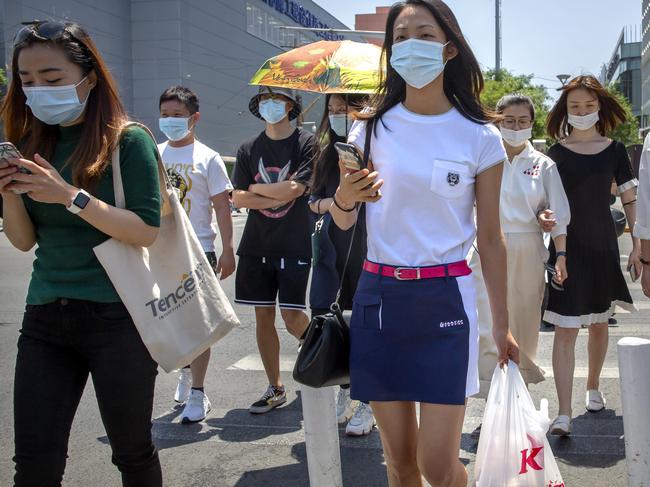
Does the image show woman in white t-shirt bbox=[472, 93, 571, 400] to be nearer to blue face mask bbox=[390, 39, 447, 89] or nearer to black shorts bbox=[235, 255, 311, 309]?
black shorts bbox=[235, 255, 311, 309]

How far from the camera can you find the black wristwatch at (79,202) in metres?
2.64

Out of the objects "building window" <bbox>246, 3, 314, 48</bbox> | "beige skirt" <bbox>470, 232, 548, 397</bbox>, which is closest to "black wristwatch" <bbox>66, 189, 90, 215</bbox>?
"beige skirt" <bbox>470, 232, 548, 397</bbox>

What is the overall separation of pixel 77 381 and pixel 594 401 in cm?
366

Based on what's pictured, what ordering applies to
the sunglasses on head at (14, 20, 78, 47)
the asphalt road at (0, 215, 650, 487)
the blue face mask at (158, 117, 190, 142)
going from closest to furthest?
the sunglasses on head at (14, 20, 78, 47)
the asphalt road at (0, 215, 650, 487)
the blue face mask at (158, 117, 190, 142)

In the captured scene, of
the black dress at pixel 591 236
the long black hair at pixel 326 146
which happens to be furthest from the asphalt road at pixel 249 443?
the long black hair at pixel 326 146

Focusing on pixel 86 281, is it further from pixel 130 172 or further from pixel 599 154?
pixel 599 154

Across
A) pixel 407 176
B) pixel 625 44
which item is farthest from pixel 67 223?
pixel 625 44

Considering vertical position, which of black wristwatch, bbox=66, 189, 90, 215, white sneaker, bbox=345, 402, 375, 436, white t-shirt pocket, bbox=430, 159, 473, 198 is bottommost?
white sneaker, bbox=345, 402, 375, 436

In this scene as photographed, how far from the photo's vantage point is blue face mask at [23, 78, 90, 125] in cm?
283

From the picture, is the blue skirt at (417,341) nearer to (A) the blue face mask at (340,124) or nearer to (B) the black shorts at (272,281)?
(A) the blue face mask at (340,124)

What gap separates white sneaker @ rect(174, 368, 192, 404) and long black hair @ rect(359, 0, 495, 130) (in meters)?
3.03

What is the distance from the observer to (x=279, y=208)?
17.7 feet

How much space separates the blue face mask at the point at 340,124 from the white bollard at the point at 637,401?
2124 millimetres

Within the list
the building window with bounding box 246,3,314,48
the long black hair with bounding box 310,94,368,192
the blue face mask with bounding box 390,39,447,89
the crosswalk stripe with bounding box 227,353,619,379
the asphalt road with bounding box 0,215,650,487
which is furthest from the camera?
the building window with bounding box 246,3,314,48
